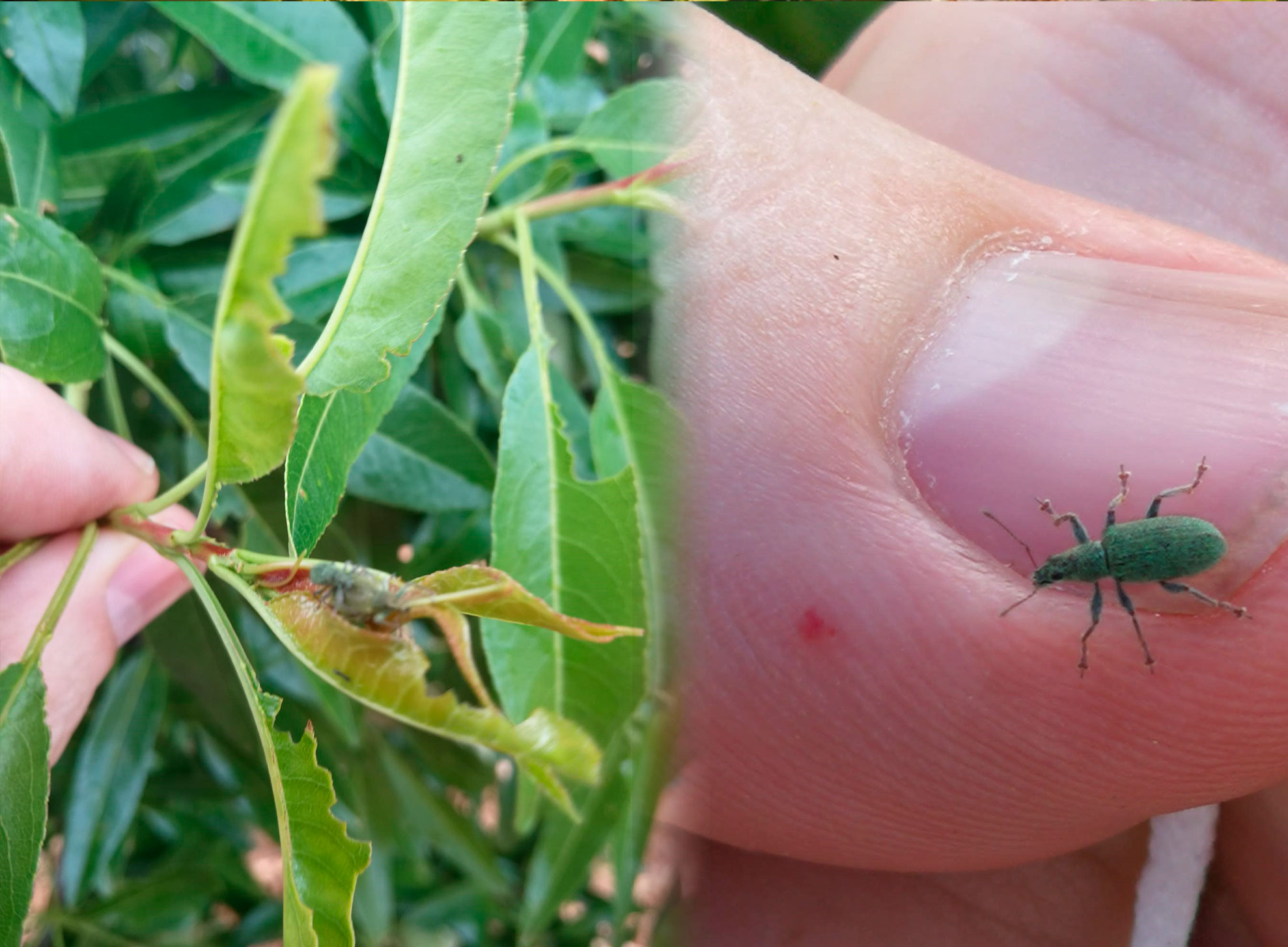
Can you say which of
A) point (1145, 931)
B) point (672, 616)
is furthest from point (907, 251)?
point (1145, 931)

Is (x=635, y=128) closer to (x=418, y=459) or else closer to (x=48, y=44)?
(x=418, y=459)

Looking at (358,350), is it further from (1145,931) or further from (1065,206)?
(1145,931)

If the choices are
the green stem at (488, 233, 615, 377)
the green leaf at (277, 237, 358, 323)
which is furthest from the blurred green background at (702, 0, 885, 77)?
the green leaf at (277, 237, 358, 323)

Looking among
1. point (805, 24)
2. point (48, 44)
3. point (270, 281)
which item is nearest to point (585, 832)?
point (270, 281)

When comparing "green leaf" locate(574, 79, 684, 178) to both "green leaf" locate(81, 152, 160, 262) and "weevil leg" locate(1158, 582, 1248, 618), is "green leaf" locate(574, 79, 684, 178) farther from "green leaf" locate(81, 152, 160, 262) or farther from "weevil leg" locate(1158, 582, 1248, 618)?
"weevil leg" locate(1158, 582, 1248, 618)

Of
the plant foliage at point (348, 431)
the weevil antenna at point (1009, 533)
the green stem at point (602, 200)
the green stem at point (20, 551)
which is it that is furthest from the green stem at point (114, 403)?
the weevil antenna at point (1009, 533)

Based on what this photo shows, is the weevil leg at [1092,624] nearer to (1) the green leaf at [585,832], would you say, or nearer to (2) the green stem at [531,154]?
(1) the green leaf at [585,832]
